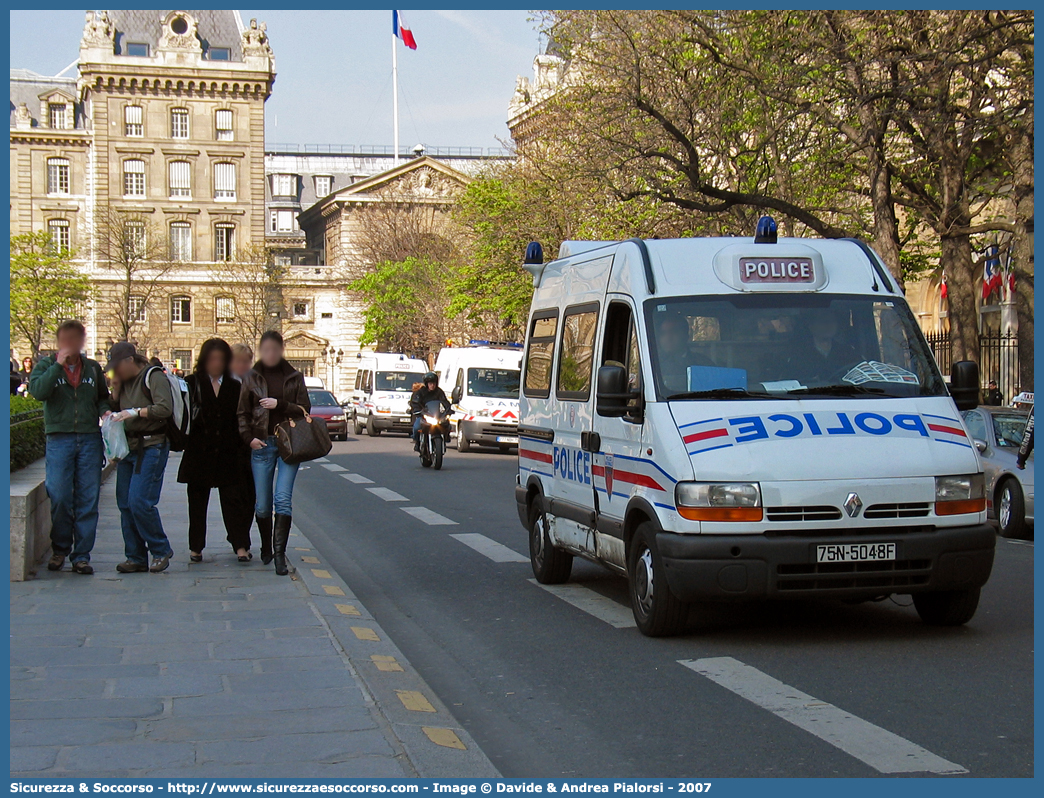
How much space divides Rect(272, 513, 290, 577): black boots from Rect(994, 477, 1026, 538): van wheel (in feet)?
27.8

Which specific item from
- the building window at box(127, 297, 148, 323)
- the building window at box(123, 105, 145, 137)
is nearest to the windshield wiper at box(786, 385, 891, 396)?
the building window at box(127, 297, 148, 323)

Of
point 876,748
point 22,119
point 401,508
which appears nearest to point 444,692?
point 876,748

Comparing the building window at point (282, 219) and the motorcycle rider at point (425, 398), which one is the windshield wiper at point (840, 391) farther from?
the building window at point (282, 219)

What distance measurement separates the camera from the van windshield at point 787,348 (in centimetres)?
811

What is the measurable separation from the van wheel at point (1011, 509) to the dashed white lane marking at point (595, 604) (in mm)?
6600

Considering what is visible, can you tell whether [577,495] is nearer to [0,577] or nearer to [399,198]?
[0,577]

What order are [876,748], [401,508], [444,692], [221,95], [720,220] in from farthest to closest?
[221,95], [720,220], [401,508], [444,692], [876,748]

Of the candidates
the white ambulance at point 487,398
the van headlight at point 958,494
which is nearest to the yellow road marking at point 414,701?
the van headlight at point 958,494

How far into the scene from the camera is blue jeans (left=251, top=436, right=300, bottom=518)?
410 inches

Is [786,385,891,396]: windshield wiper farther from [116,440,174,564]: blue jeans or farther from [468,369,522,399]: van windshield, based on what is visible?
[468,369,522,399]: van windshield

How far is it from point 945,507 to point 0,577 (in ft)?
17.2

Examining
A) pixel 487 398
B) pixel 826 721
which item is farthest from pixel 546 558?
pixel 487 398

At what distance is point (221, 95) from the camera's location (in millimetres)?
94938

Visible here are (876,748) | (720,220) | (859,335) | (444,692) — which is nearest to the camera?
(876,748)
